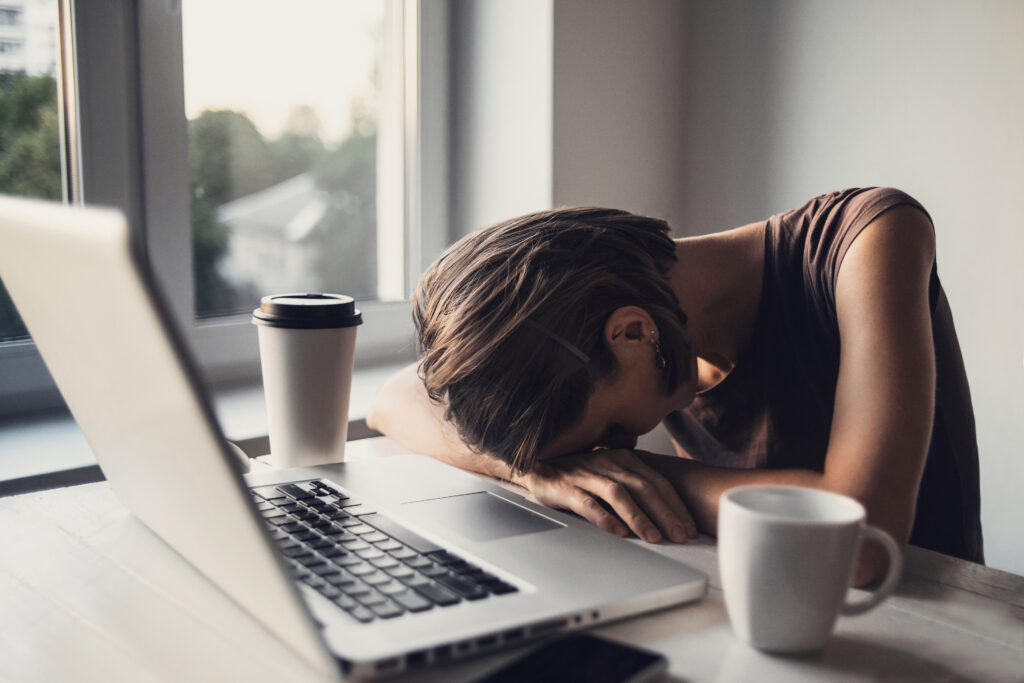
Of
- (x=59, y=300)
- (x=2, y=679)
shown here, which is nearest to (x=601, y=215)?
(x=59, y=300)

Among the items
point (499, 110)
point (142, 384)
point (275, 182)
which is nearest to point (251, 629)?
point (142, 384)

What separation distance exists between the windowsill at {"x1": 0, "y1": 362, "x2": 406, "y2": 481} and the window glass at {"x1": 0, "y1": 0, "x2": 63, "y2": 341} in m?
0.32

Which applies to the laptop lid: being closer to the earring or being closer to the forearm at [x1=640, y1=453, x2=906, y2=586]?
the forearm at [x1=640, y1=453, x2=906, y2=586]

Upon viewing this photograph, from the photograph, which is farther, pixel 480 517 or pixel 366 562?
Result: pixel 480 517

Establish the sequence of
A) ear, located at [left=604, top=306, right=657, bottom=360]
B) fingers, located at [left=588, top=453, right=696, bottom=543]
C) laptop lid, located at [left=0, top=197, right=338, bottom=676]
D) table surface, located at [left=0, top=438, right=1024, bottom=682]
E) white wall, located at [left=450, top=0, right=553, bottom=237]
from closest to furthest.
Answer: laptop lid, located at [left=0, top=197, right=338, bottom=676], table surface, located at [left=0, top=438, right=1024, bottom=682], fingers, located at [left=588, top=453, right=696, bottom=543], ear, located at [left=604, top=306, right=657, bottom=360], white wall, located at [left=450, top=0, right=553, bottom=237]

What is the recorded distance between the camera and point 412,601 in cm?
53

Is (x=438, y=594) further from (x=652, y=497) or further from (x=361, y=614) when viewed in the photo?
(x=652, y=497)

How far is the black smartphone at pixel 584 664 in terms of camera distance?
0.46m

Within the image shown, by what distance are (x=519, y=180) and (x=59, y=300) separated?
1.17 meters

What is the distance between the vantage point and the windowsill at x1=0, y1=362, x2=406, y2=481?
109 cm

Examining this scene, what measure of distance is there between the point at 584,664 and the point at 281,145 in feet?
4.07

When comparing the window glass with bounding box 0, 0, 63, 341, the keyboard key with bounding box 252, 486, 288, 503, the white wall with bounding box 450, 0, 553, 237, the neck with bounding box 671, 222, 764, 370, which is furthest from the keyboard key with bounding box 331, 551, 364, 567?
the white wall with bounding box 450, 0, 553, 237

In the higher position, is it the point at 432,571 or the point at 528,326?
the point at 528,326

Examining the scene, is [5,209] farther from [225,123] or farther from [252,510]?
[225,123]
